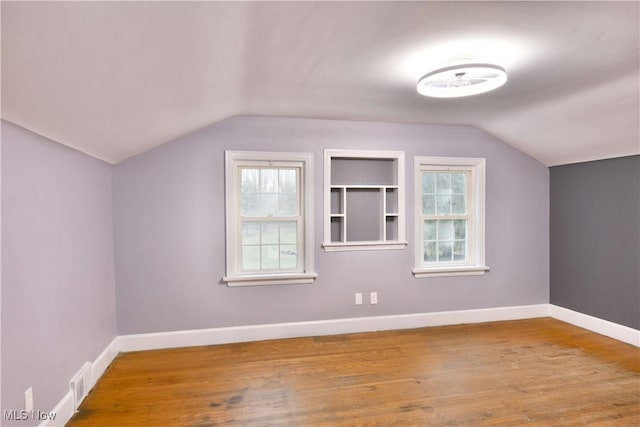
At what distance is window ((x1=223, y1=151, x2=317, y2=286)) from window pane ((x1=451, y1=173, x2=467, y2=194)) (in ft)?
5.74

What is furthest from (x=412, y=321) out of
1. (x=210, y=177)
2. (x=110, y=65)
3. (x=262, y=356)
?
(x=110, y=65)

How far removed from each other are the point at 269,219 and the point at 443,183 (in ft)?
6.84

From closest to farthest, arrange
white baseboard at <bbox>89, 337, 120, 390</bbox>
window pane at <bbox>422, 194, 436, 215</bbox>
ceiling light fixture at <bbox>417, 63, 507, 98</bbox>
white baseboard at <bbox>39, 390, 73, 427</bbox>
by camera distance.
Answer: white baseboard at <bbox>39, 390, 73, 427</bbox> → ceiling light fixture at <bbox>417, 63, 507, 98</bbox> → white baseboard at <bbox>89, 337, 120, 390</bbox> → window pane at <bbox>422, 194, 436, 215</bbox>

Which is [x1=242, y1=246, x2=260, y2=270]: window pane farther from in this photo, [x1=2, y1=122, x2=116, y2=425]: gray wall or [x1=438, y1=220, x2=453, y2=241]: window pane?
[x1=438, y1=220, x2=453, y2=241]: window pane

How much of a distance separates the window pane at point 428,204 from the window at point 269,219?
137cm

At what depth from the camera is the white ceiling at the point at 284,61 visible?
4.52 feet

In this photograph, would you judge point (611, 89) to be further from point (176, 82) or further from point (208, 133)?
point (208, 133)

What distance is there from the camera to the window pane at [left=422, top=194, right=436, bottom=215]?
429 cm

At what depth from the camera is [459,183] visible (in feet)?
14.4

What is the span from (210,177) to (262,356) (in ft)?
5.84

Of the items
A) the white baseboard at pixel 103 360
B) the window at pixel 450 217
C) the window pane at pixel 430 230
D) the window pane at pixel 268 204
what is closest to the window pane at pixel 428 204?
the window at pixel 450 217

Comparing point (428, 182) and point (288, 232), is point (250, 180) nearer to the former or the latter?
point (288, 232)

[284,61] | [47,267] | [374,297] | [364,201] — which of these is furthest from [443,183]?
[47,267]

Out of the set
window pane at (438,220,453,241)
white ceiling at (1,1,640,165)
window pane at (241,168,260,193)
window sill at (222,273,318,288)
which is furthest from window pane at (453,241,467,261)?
window pane at (241,168,260,193)
